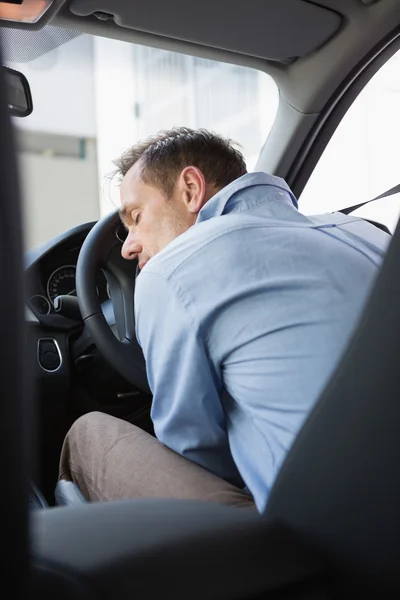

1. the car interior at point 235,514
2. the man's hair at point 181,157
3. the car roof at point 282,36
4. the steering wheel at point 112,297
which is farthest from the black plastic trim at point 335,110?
the car interior at point 235,514

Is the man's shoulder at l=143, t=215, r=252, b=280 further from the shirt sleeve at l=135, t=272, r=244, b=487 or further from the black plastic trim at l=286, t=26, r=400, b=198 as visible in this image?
the black plastic trim at l=286, t=26, r=400, b=198

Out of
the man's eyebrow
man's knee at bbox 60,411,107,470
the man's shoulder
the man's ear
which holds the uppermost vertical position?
the man's shoulder

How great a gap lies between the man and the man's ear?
14.2 inches

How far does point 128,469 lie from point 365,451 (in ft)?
2.08

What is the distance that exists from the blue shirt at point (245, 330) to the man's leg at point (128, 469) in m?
0.04

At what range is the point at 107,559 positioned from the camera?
1.58 feet

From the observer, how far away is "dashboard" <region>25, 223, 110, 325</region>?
193 cm

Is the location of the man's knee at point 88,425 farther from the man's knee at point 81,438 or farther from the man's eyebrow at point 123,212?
the man's eyebrow at point 123,212

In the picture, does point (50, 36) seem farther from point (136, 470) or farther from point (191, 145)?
point (136, 470)

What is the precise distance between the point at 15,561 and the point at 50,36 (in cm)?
165

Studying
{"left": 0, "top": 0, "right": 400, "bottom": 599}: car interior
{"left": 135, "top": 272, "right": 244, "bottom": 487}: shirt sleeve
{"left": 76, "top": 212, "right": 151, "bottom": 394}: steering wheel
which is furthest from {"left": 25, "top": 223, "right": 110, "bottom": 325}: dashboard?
{"left": 0, "top": 0, "right": 400, "bottom": 599}: car interior

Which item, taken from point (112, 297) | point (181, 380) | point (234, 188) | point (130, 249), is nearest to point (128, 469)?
point (181, 380)

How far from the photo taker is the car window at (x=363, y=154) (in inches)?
88.1

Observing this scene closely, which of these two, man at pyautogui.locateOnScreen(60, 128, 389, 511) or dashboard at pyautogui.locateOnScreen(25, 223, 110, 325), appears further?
dashboard at pyautogui.locateOnScreen(25, 223, 110, 325)
